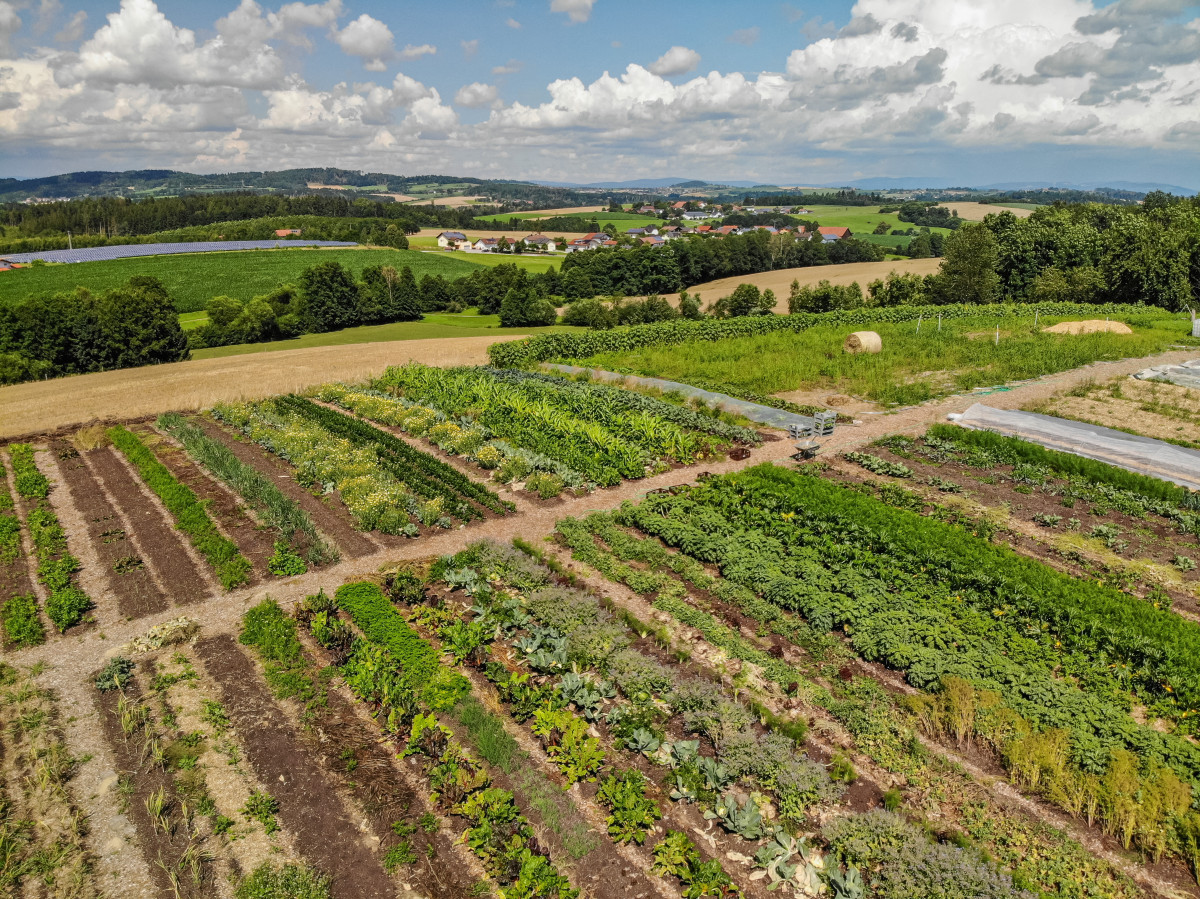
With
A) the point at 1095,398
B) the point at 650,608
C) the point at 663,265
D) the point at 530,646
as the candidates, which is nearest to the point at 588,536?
the point at 650,608

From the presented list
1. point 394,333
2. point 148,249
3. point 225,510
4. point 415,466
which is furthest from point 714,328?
point 148,249

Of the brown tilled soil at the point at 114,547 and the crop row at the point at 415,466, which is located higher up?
the crop row at the point at 415,466

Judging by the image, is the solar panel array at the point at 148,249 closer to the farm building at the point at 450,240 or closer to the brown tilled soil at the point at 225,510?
the farm building at the point at 450,240

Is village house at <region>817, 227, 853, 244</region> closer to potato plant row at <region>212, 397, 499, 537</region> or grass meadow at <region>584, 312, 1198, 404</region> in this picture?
grass meadow at <region>584, 312, 1198, 404</region>

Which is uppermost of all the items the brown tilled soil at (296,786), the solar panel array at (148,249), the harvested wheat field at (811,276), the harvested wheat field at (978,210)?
the harvested wheat field at (978,210)

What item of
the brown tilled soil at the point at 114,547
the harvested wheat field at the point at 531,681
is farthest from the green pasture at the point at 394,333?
the harvested wheat field at the point at 531,681

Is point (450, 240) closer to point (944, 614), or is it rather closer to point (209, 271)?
point (209, 271)

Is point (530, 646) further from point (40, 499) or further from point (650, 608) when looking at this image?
point (40, 499)

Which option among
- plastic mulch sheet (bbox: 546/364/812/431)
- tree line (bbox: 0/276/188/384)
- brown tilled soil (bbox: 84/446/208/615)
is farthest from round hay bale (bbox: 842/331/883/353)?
tree line (bbox: 0/276/188/384)
